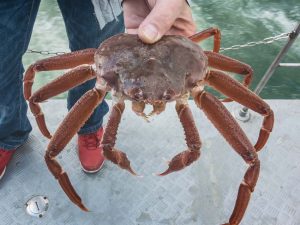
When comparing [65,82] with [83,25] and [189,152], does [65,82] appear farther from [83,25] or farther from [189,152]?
[189,152]

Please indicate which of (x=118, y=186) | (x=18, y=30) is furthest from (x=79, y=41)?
(x=118, y=186)

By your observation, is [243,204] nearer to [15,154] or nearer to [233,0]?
[15,154]

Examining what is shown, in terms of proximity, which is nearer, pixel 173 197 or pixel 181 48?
pixel 181 48

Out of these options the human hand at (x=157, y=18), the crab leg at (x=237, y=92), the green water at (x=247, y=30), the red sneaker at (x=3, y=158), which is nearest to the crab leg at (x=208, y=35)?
the human hand at (x=157, y=18)

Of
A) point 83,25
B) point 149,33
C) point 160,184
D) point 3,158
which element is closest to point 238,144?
point 149,33

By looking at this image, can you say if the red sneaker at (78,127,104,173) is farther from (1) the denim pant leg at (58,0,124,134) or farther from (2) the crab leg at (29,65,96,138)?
(2) the crab leg at (29,65,96,138)

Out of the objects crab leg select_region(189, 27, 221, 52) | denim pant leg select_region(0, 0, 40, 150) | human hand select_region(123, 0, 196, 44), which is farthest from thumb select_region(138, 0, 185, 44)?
denim pant leg select_region(0, 0, 40, 150)

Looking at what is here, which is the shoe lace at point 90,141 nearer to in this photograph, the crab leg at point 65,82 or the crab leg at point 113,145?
the crab leg at point 65,82
